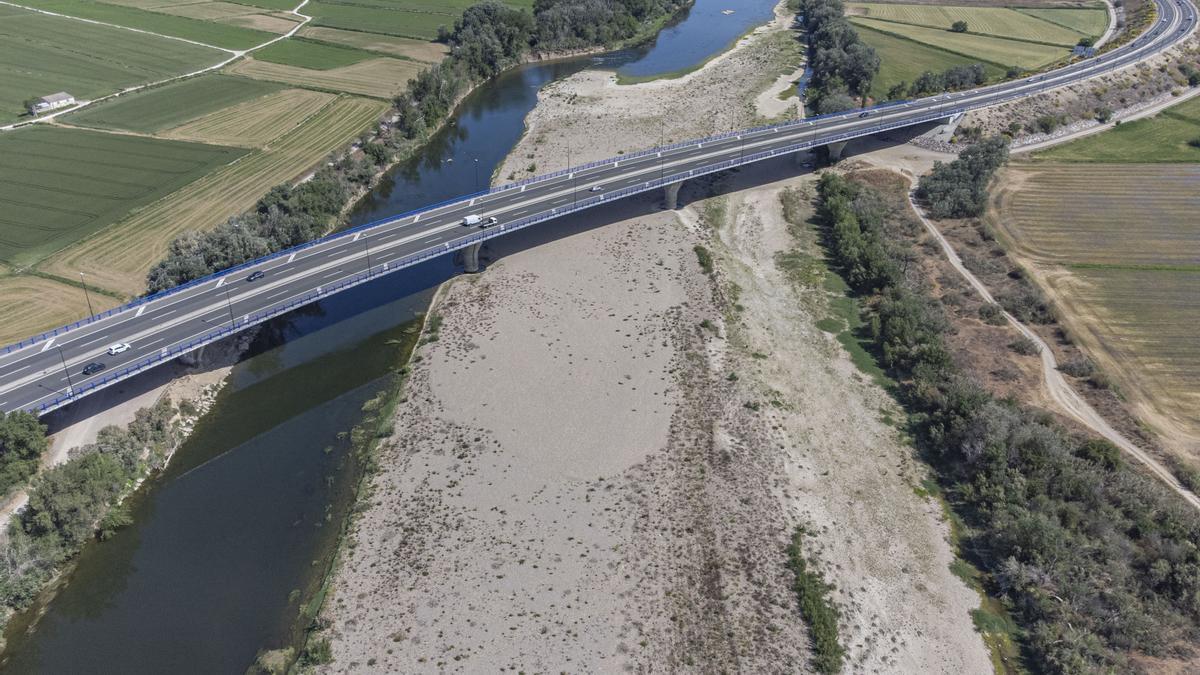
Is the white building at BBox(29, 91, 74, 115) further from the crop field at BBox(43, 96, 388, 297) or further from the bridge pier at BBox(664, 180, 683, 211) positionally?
the bridge pier at BBox(664, 180, 683, 211)

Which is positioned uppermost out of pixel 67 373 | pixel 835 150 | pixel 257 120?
pixel 257 120

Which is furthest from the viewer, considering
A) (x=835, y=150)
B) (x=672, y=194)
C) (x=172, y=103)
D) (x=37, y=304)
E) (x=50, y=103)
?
(x=172, y=103)

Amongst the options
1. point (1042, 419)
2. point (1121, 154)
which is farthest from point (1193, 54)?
point (1042, 419)

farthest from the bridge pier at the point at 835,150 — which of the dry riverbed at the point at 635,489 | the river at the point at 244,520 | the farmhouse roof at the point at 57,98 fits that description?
the farmhouse roof at the point at 57,98

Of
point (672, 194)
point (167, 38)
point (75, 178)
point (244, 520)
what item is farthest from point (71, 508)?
point (167, 38)

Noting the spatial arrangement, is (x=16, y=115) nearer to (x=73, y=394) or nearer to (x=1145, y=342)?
(x=73, y=394)

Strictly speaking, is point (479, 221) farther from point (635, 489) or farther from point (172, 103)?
point (172, 103)
